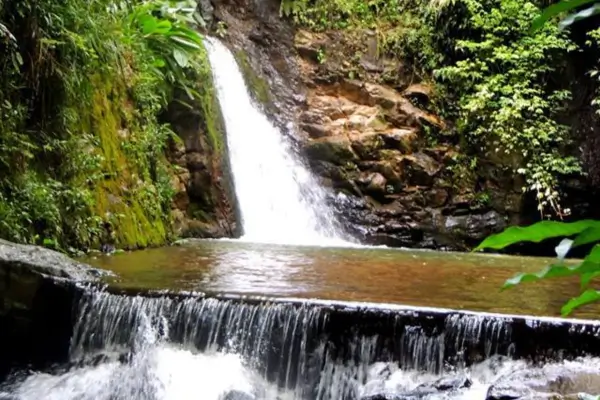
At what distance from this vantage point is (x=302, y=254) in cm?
737

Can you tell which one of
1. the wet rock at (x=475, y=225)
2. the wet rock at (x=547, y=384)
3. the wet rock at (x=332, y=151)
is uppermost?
the wet rock at (x=332, y=151)

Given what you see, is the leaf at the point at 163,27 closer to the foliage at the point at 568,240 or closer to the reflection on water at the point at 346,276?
the reflection on water at the point at 346,276

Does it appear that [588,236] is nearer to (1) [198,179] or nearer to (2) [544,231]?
(2) [544,231]

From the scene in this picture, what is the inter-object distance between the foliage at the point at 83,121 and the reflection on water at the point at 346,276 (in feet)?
1.96

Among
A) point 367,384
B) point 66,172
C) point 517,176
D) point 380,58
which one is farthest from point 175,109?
point 367,384

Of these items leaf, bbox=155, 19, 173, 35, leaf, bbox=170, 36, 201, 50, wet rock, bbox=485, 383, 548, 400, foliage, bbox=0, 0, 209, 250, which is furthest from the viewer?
leaf, bbox=170, 36, 201, 50

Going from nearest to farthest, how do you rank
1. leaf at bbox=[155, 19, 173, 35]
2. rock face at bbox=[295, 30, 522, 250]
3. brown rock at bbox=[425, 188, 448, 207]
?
leaf at bbox=[155, 19, 173, 35] < rock face at bbox=[295, 30, 522, 250] < brown rock at bbox=[425, 188, 448, 207]

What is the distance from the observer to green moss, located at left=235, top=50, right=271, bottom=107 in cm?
1191

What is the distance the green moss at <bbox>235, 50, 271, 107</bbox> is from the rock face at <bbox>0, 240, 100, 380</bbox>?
299 inches

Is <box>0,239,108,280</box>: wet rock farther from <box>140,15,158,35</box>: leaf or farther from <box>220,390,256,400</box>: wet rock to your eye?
<box>140,15,158,35</box>: leaf

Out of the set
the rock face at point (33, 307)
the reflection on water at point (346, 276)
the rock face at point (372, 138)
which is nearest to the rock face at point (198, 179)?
the reflection on water at point (346, 276)

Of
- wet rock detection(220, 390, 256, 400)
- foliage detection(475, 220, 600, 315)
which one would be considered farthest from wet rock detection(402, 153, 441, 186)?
foliage detection(475, 220, 600, 315)

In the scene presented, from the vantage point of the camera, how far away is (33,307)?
4.61 m

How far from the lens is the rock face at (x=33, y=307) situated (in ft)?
14.9
